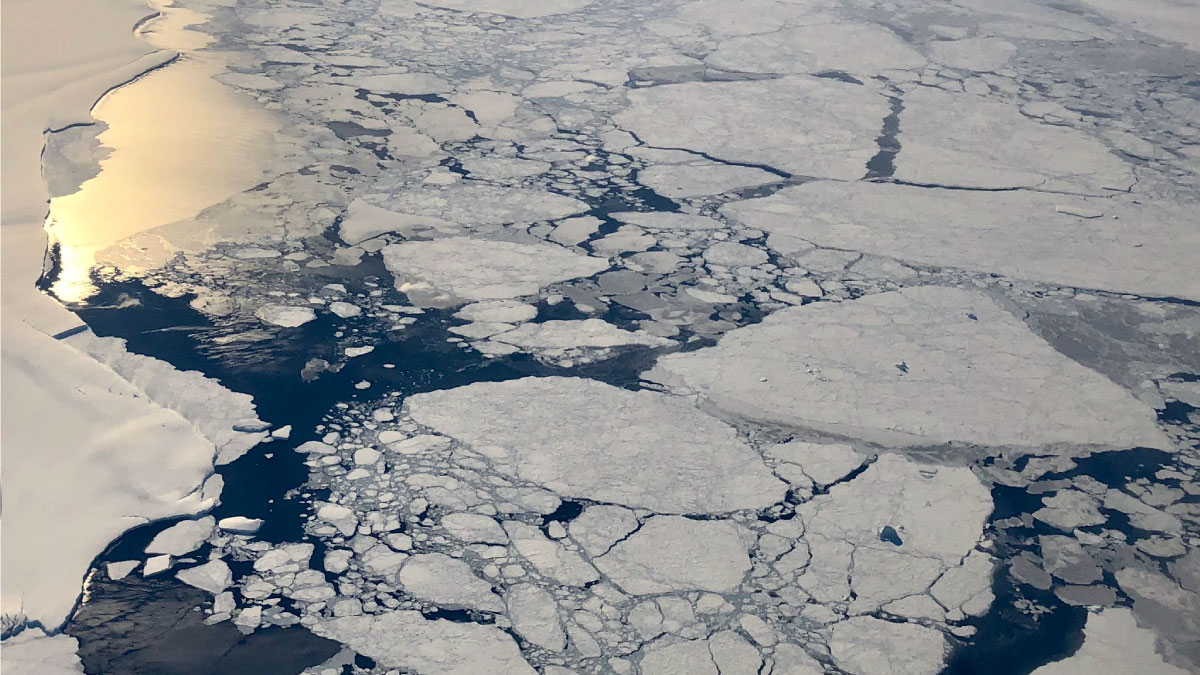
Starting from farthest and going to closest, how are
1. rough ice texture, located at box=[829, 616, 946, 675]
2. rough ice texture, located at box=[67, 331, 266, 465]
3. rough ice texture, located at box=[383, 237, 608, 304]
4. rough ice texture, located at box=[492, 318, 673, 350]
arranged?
rough ice texture, located at box=[383, 237, 608, 304] → rough ice texture, located at box=[492, 318, 673, 350] → rough ice texture, located at box=[67, 331, 266, 465] → rough ice texture, located at box=[829, 616, 946, 675]

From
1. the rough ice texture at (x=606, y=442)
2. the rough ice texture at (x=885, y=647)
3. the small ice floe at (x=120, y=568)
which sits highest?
the rough ice texture at (x=606, y=442)

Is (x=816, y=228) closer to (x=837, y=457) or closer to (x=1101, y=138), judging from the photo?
(x=837, y=457)

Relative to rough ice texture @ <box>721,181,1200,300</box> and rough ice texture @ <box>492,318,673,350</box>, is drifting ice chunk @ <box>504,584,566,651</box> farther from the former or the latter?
rough ice texture @ <box>721,181,1200,300</box>

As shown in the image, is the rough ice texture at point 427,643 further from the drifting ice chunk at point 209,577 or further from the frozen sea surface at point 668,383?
the drifting ice chunk at point 209,577

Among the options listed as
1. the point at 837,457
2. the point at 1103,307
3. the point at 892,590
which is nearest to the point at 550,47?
the point at 1103,307

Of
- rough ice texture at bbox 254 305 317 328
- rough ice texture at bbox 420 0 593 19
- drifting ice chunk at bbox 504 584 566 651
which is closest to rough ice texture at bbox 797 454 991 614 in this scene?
drifting ice chunk at bbox 504 584 566 651

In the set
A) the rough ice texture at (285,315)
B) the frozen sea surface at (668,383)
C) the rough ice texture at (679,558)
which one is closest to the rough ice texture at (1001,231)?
the frozen sea surface at (668,383)
